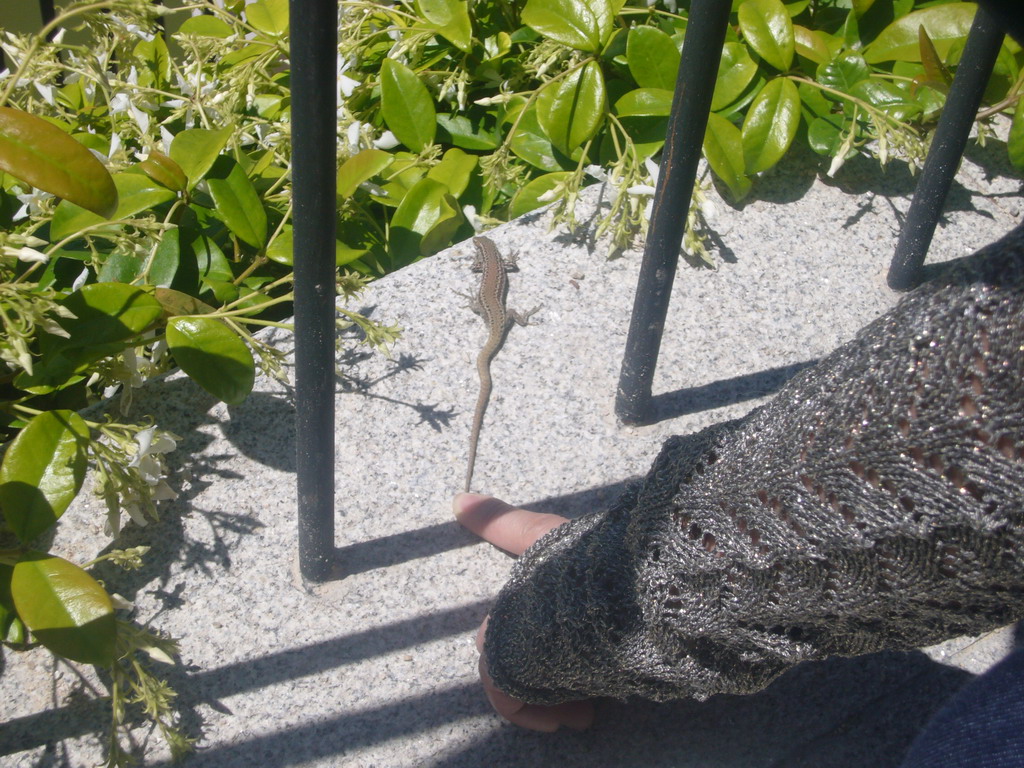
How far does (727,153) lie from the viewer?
2.17 meters

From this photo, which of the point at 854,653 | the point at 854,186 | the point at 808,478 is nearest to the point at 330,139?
the point at 808,478

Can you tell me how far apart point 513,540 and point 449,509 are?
17 cm

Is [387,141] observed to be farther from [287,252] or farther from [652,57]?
[652,57]

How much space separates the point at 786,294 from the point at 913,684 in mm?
946

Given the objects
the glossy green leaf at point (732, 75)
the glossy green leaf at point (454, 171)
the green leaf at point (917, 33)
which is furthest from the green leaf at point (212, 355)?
the green leaf at point (917, 33)

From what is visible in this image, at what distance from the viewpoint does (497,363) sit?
1.93 meters

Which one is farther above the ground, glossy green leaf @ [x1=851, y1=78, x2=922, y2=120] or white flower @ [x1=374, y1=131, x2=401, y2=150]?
glossy green leaf @ [x1=851, y1=78, x2=922, y2=120]

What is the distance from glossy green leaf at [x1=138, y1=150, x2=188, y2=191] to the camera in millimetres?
1828

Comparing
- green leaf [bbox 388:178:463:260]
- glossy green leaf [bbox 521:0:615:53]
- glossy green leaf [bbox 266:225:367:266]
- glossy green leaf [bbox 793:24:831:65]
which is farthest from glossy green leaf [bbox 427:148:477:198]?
glossy green leaf [bbox 793:24:831:65]

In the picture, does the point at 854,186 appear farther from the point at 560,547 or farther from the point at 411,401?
the point at 560,547

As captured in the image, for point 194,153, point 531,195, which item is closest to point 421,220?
point 531,195

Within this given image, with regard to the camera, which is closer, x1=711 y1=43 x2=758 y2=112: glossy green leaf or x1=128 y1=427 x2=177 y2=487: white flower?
x1=128 y1=427 x2=177 y2=487: white flower

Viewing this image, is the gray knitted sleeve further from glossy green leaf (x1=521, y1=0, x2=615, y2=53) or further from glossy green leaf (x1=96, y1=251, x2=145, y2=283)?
glossy green leaf (x1=521, y1=0, x2=615, y2=53)

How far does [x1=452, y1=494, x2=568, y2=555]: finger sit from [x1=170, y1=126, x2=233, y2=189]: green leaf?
918 mm
